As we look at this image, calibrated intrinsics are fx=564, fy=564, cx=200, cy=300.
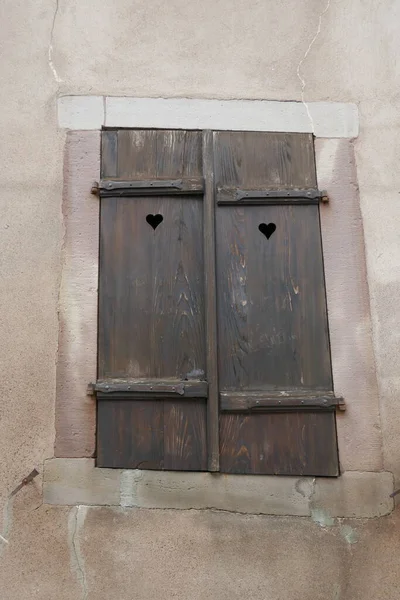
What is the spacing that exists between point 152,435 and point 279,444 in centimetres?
62

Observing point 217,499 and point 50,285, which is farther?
point 50,285

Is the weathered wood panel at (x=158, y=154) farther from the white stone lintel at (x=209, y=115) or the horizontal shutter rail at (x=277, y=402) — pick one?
the horizontal shutter rail at (x=277, y=402)

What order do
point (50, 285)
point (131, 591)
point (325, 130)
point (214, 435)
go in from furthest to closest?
1. point (325, 130)
2. point (50, 285)
3. point (214, 435)
4. point (131, 591)

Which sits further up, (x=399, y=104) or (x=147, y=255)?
(x=399, y=104)

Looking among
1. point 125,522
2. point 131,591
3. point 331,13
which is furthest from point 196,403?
point 331,13

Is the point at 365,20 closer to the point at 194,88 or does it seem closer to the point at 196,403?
the point at 194,88

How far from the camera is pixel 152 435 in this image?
2.74m

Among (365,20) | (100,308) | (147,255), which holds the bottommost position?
(100,308)

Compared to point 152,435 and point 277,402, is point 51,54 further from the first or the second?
point 277,402

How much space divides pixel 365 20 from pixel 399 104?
578 millimetres

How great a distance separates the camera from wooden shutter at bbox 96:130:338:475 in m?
2.73

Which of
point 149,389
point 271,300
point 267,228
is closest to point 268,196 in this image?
point 267,228

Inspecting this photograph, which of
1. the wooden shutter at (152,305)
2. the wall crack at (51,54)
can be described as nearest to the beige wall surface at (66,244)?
the wall crack at (51,54)

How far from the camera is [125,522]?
2.62 meters
